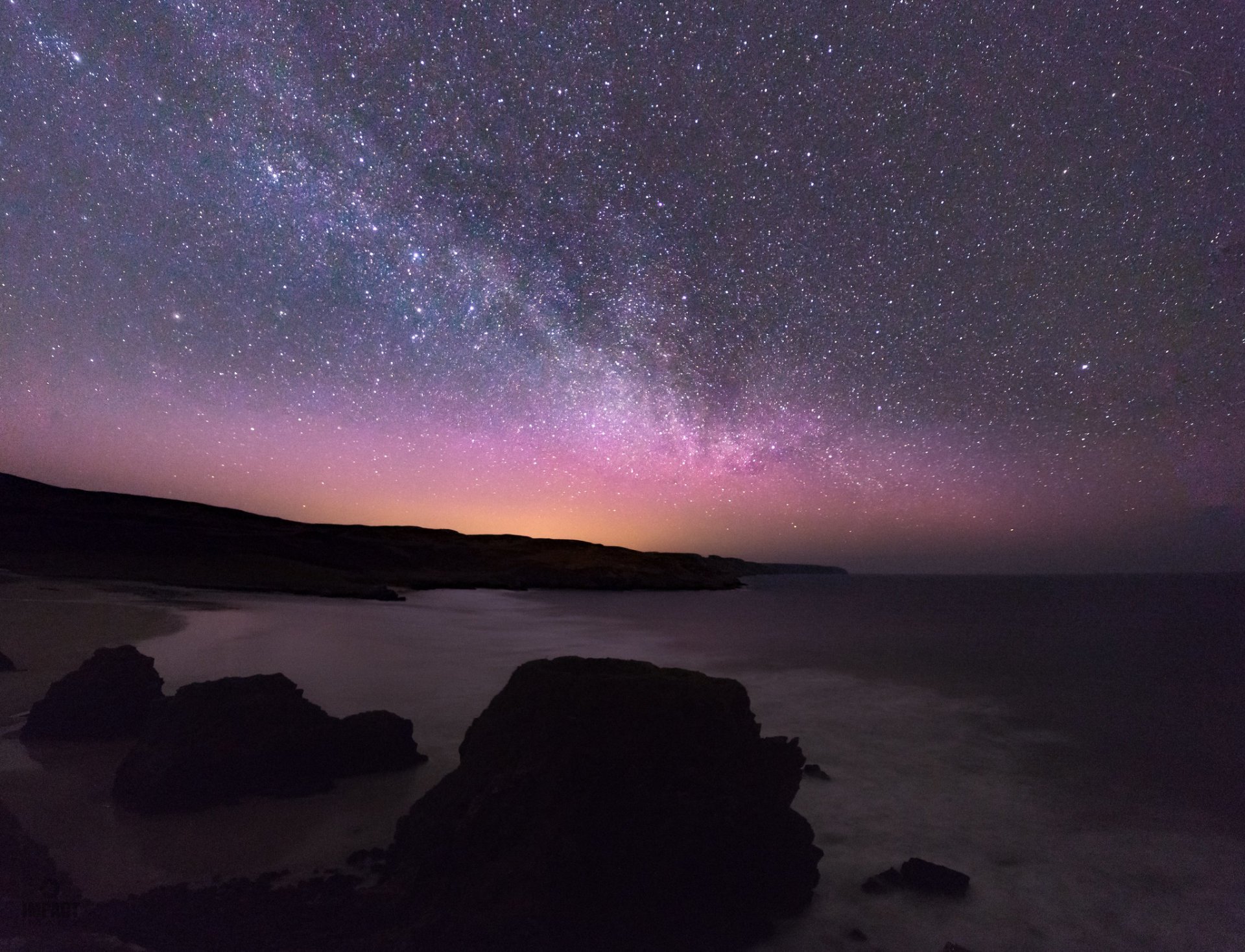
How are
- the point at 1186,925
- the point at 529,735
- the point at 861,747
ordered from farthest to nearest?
the point at 861,747 → the point at 1186,925 → the point at 529,735

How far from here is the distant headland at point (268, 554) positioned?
53.4m

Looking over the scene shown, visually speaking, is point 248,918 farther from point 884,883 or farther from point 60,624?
point 60,624

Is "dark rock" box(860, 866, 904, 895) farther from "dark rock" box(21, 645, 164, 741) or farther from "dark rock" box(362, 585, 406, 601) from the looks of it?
"dark rock" box(362, 585, 406, 601)

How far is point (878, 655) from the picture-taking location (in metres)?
29.7

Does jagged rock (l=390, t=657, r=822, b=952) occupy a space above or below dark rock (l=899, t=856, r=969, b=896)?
above

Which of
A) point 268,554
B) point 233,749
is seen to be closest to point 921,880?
point 233,749

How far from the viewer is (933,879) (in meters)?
6.65

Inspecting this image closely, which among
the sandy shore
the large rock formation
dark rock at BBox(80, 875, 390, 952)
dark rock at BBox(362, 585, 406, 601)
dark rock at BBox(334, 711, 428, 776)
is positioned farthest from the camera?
dark rock at BBox(362, 585, 406, 601)

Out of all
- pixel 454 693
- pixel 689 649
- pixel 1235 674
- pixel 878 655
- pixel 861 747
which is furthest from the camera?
pixel 689 649

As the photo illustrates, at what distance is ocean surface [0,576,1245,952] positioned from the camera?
20.5 feet

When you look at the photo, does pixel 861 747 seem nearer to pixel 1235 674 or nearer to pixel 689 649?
pixel 689 649

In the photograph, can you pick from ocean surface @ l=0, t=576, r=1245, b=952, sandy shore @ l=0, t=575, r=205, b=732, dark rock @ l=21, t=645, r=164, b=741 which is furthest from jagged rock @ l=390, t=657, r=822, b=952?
sandy shore @ l=0, t=575, r=205, b=732

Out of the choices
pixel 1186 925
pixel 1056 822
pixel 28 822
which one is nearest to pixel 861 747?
pixel 1056 822

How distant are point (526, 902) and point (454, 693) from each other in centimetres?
1135
